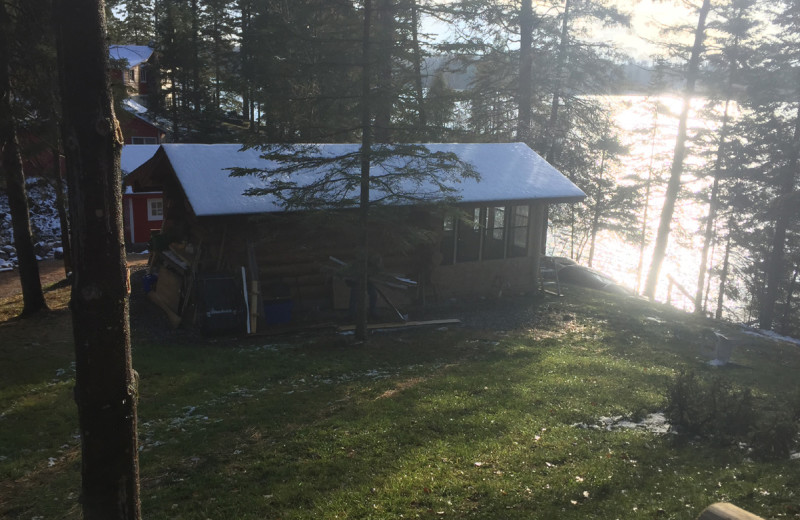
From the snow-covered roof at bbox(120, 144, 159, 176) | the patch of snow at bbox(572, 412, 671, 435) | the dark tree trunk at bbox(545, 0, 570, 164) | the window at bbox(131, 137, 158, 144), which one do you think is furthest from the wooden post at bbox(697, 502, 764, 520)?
the window at bbox(131, 137, 158, 144)

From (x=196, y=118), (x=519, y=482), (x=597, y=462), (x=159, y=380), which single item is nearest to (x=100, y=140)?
(x=519, y=482)

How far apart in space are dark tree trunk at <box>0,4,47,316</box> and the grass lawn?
1231mm

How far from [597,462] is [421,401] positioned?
325 centimetres

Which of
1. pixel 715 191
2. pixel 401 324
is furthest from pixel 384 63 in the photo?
pixel 715 191

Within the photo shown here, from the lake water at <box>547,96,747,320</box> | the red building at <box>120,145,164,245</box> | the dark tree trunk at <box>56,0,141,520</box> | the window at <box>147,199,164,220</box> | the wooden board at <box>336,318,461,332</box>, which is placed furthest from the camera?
the lake water at <box>547,96,747,320</box>

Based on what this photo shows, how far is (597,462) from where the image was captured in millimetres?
7828

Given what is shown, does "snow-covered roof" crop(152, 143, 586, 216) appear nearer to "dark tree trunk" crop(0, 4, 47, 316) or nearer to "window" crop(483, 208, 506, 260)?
"window" crop(483, 208, 506, 260)

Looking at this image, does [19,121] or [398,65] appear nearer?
[398,65]

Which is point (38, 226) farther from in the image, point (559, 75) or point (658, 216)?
point (658, 216)

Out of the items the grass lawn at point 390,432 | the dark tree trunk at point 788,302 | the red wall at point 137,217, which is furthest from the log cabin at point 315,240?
the dark tree trunk at point 788,302

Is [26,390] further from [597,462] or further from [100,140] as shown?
[597,462]

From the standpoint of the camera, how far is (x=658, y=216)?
5453 centimetres

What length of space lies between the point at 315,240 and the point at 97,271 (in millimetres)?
12362

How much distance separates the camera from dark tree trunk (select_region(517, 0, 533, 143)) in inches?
1110
